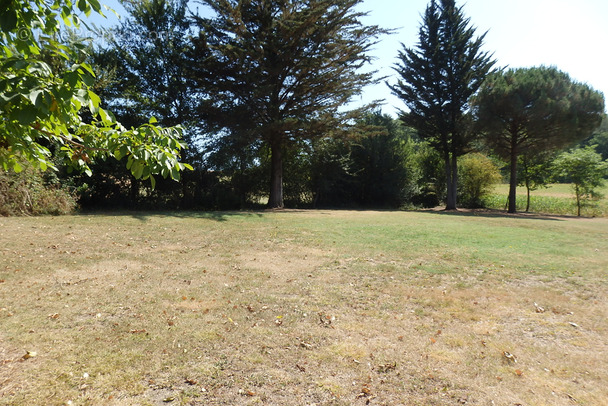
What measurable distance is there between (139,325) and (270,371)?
1.71 meters

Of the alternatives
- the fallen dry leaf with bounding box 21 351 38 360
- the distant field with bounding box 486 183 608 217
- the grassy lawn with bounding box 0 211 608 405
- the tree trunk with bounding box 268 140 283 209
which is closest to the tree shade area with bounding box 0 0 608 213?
the tree trunk with bounding box 268 140 283 209

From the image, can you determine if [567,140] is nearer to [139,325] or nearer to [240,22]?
→ [240,22]

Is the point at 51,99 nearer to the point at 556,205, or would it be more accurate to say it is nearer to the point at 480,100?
the point at 480,100

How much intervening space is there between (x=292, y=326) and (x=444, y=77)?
2609 centimetres

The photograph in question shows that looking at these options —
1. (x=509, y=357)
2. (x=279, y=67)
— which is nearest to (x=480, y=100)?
(x=279, y=67)

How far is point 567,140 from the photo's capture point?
22.3 m

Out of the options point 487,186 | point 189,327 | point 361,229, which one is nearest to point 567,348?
point 189,327

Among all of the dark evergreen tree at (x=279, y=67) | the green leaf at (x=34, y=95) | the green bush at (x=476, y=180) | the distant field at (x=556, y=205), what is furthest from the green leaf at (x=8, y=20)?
the green bush at (x=476, y=180)

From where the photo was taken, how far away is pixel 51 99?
184cm

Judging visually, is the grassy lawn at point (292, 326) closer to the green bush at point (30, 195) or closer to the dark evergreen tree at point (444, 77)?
the green bush at point (30, 195)

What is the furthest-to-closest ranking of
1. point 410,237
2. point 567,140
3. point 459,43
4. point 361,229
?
point 459,43
point 567,140
point 361,229
point 410,237

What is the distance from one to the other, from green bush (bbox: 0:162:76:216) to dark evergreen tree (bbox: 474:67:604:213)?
23798mm

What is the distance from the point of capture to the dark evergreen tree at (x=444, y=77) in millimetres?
25062

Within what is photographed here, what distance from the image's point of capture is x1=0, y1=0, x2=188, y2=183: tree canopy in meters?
1.80
